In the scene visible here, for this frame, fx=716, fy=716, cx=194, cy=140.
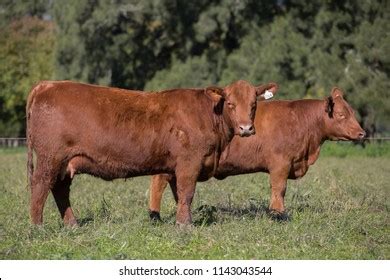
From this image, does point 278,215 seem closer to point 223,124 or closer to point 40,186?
point 223,124

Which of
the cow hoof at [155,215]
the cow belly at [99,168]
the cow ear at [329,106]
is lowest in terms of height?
the cow hoof at [155,215]

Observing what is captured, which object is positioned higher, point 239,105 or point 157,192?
point 239,105

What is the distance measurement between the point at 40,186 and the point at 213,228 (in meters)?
1.93

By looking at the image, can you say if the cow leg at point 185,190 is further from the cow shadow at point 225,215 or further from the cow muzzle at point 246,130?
the cow muzzle at point 246,130

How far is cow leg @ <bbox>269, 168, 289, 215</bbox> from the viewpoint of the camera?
30.1 feet

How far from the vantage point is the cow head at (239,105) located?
26.1 ft

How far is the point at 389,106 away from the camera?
27906 mm

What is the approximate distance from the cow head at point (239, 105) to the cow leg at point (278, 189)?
139cm

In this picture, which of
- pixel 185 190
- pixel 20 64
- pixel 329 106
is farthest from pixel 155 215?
pixel 20 64

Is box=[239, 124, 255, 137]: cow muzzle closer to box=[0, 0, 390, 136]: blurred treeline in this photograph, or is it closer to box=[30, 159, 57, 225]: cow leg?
box=[30, 159, 57, 225]: cow leg

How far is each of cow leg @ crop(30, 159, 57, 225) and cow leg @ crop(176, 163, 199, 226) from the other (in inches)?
54.9

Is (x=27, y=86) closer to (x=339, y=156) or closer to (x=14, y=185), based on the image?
(x=339, y=156)

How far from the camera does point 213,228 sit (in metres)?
7.78

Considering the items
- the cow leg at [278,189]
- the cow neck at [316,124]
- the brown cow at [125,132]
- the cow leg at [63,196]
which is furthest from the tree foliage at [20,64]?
the brown cow at [125,132]
